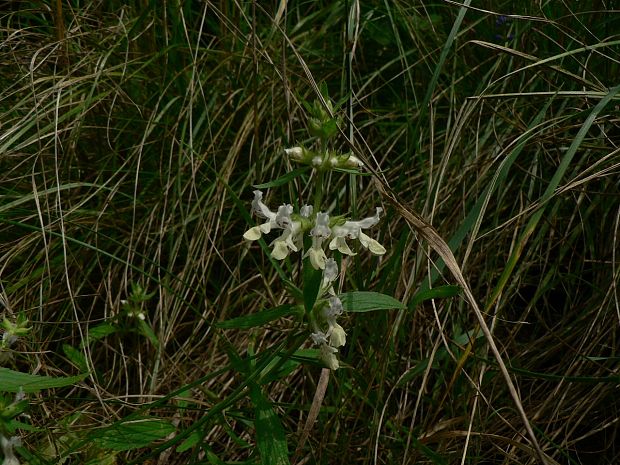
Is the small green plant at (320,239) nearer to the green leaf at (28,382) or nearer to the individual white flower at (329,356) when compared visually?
the individual white flower at (329,356)

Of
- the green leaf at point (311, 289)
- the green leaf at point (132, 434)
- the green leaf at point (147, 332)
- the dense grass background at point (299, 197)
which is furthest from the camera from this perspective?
the green leaf at point (147, 332)

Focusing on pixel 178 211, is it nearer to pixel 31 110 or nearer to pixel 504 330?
pixel 31 110

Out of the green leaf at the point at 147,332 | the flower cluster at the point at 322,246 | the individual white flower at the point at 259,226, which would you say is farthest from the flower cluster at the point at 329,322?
the green leaf at the point at 147,332

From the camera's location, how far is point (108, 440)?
1.38 metres

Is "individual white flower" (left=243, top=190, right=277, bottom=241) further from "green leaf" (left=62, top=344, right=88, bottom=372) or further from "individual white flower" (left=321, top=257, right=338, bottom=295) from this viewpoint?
"green leaf" (left=62, top=344, right=88, bottom=372)

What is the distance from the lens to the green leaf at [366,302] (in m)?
1.25

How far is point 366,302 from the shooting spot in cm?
127

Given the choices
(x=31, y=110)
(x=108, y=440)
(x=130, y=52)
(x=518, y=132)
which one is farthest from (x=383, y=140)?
(x=108, y=440)

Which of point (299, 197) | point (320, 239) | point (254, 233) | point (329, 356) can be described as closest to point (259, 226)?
point (254, 233)

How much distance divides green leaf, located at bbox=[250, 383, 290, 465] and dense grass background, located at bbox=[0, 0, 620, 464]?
0.27ft

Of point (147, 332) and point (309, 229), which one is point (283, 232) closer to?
point (309, 229)

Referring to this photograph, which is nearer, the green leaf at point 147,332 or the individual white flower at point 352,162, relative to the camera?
the individual white flower at point 352,162

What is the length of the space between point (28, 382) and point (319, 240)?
514mm

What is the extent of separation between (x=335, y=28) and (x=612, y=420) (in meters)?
1.42
